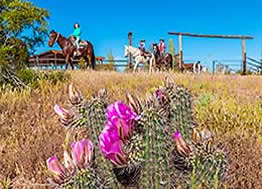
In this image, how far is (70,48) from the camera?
21.5m

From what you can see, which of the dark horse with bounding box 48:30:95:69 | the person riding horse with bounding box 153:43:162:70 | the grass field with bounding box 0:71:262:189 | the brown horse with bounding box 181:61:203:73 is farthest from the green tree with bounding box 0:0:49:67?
the person riding horse with bounding box 153:43:162:70

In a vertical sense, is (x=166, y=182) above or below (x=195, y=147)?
below

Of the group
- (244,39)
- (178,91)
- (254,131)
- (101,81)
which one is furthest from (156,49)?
(178,91)

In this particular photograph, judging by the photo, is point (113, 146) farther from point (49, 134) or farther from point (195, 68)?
point (195, 68)

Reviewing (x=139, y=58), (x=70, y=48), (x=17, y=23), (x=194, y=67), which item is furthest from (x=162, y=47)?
(x=17, y=23)

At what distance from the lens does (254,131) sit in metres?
4.50

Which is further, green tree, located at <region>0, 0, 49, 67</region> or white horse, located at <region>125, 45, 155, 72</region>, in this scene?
white horse, located at <region>125, 45, 155, 72</region>

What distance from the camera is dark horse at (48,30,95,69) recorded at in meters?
21.2

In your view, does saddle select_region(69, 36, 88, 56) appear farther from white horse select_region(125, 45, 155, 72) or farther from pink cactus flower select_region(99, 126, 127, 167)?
pink cactus flower select_region(99, 126, 127, 167)

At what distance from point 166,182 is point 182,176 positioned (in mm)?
137

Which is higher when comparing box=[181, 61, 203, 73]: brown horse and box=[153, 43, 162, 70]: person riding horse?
box=[153, 43, 162, 70]: person riding horse

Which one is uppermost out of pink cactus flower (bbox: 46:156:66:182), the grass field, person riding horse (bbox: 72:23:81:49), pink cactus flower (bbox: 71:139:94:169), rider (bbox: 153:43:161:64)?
person riding horse (bbox: 72:23:81:49)

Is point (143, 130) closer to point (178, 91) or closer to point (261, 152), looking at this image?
point (178, 91)

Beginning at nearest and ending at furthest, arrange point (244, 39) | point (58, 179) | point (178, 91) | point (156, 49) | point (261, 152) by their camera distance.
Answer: point (58, 179) < point (178, 91) < point (261, 152) < point (244, 39) < point (156, 49)
